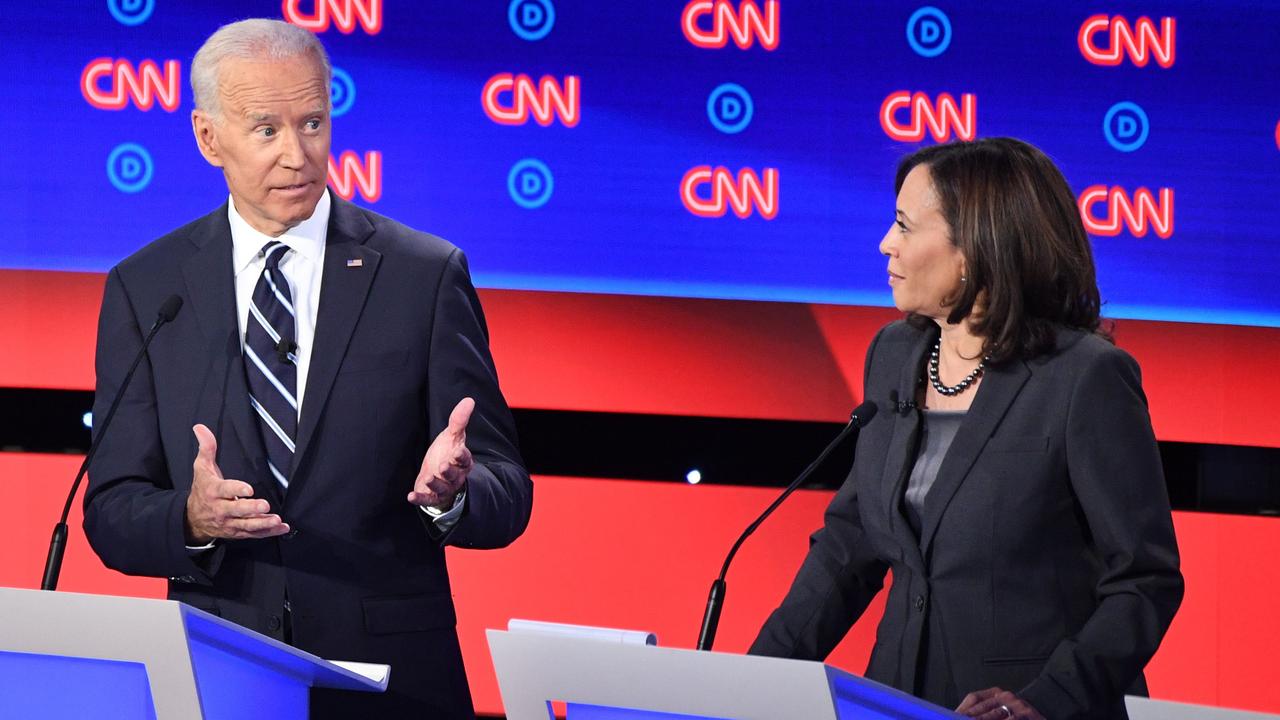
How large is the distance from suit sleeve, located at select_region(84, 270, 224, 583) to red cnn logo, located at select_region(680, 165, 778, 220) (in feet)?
6.11

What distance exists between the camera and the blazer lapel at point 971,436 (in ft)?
7.14

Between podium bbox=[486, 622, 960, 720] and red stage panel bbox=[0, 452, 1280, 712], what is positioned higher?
podium bbox=[486, 622, 960, 720]

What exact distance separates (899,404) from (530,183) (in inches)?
70.9

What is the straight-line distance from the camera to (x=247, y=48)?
7.55 feet

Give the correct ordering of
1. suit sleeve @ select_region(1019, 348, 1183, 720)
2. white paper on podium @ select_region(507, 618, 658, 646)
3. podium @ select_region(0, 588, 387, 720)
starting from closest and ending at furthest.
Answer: podium @ select_region(0, 588, 387, 720), white paper on podium @ select_region(507, 618, 658, 646), suit sleeve @ select_region(1019, 348, 1183, 720)

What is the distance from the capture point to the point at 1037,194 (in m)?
2.23

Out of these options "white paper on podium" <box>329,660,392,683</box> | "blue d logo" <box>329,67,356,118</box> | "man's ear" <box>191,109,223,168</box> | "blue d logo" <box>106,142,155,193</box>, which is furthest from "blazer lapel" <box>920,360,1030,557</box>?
"blue d logo" <box>106,142,155,193</box>

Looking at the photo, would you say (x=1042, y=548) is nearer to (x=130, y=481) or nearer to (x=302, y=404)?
(x=302, y=404)

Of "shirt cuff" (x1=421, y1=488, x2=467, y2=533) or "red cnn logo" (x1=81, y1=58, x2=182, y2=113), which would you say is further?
"red cnn logo" (x1=81, y1=58, x2=182, y2=113)

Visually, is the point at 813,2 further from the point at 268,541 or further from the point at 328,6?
the point at 268,541

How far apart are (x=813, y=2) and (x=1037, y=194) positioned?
1.85 meters

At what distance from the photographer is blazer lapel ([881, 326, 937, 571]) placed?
221 centimetres

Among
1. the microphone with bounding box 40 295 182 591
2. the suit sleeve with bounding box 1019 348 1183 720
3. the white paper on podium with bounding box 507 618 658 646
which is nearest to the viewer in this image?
the white paper on podium with bounding box 507 618 658 646

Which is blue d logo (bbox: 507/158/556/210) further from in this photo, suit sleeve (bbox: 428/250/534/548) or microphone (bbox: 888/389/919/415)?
microphone (bbox: 888/389/919/415)
